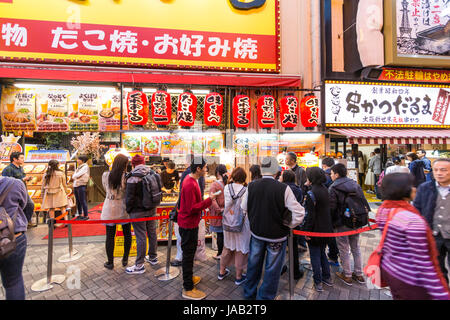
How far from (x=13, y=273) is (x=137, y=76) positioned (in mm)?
6641

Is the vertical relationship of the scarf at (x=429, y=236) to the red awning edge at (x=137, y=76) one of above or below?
below

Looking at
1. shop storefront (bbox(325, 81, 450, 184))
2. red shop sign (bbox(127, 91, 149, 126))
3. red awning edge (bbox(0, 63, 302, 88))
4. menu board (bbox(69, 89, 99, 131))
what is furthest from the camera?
shop storefront (bbox(325, 81, 450, 184))

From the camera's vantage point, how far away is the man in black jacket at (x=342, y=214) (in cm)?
372

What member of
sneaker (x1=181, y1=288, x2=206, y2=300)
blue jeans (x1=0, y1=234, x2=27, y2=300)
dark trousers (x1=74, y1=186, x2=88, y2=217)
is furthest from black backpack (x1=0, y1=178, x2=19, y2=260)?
dark trousers (x1=74, y1=186, x2=88, y2=217)

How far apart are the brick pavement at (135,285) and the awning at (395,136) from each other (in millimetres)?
4523

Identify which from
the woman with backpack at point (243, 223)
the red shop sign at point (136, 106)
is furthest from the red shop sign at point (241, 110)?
the woman with backpack at point (243, 223)

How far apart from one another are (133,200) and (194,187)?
1.52 metres

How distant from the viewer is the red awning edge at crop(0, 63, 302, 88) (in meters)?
6.79

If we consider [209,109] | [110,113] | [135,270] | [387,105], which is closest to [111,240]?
[135,270]

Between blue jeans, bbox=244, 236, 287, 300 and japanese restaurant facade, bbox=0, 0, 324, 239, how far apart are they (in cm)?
470

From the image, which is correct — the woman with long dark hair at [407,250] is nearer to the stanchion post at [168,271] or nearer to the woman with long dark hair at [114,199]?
the stanchion post at [168,271]

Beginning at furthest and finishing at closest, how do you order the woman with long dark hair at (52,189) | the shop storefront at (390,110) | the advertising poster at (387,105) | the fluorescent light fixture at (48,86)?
the advertising poster at (387,105)
the shop storefront at (390,110)
the fluorescent light fixture at (48,86)
the woman with long dark hair at (52,189)

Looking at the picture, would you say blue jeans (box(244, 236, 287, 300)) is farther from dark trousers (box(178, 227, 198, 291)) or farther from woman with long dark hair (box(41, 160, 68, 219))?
woman with long dark hair (box(41, 160, 68, 219))

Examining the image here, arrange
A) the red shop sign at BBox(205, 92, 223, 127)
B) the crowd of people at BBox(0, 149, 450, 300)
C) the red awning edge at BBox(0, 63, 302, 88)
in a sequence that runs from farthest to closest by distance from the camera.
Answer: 1. the red awning edge at BBox(0, 63, 302, 88)
2. the red shop sign at BBox(205, 92, 223, 127)
3. the crowd of people at BBox(0, 149, 450, 300)
